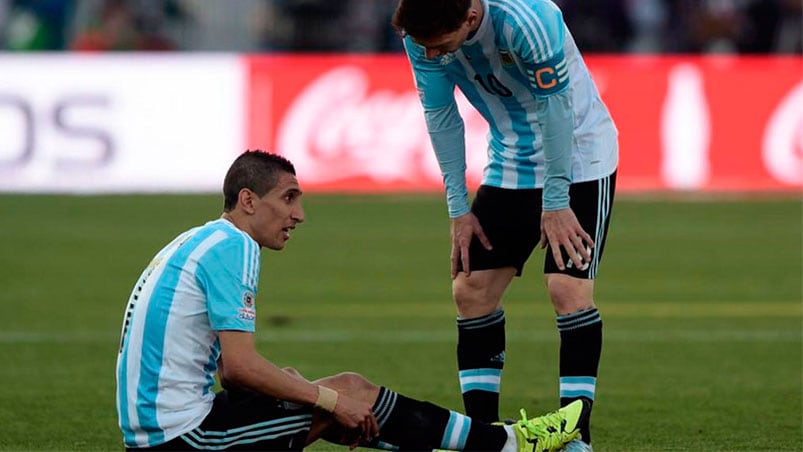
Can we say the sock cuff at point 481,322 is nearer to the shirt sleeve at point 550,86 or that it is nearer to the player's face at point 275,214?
the shirt sleeve at point 550,86

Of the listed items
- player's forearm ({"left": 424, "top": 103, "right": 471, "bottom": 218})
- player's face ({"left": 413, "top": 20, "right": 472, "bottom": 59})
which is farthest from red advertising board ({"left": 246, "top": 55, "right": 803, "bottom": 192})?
player's face ({"left": 413, "top": 20, "right": 472, "bottom": 59})

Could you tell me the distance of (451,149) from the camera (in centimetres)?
702

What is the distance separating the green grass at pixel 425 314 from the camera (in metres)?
7.88

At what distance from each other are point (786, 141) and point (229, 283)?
15528 millimetres

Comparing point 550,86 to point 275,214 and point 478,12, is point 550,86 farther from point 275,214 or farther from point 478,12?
point 275,214

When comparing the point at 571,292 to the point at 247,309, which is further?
the point at 571,292

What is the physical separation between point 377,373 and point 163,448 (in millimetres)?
3756

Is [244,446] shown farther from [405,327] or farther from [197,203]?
[197,203]

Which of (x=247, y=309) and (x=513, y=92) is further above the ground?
(x=513, y=92)

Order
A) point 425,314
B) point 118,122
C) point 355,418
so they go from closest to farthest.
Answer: point 355,418 < point 425,314 < point 118,122

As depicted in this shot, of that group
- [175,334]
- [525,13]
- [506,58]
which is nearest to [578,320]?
[506,58]

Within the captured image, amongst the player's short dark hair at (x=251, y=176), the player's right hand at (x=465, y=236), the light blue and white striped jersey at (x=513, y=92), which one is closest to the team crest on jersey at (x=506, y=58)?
the light blue and white striped jersey at (x=513, y=92)

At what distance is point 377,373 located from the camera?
9.09 meters

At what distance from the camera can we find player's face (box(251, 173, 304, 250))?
5617mm
